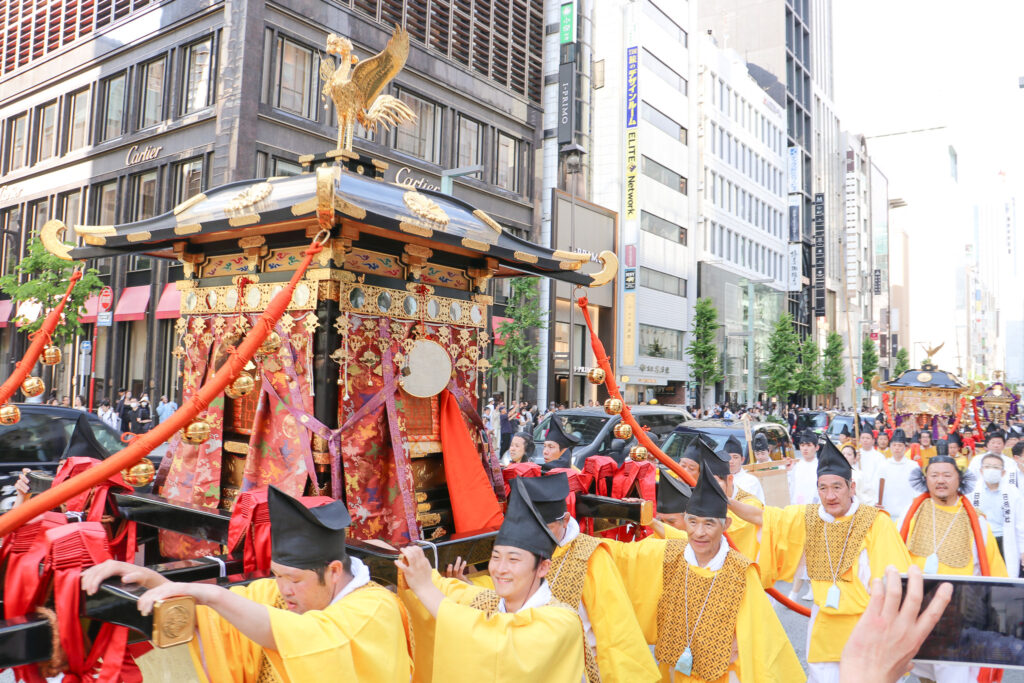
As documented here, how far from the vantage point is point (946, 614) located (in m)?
1.92

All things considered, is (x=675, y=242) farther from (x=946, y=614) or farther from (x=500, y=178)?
(x=946, y=614)

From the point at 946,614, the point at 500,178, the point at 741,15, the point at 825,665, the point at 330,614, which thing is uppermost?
the point at 741,15

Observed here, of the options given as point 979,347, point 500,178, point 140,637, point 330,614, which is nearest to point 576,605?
point 330,614

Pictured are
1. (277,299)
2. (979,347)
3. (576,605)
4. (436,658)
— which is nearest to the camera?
(436,658)

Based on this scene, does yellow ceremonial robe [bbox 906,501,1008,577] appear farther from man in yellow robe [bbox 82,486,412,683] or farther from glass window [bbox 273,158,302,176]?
glass window [bbox 273,158,302,176]

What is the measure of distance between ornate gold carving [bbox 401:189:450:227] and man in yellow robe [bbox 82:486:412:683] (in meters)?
2.19

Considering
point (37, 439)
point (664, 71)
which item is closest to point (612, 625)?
point (37, 439)

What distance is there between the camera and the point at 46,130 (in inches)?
1059

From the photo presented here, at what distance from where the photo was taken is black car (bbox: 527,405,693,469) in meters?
12.3

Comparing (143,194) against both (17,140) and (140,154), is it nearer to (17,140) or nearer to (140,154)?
(140,154)

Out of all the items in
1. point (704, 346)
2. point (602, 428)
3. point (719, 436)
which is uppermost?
point (704, 346)

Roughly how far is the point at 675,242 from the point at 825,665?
38847 millimetres

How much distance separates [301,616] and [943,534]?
5199 mm

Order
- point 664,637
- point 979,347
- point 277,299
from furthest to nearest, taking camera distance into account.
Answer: point 979,347
point 664,637
point 277,299
